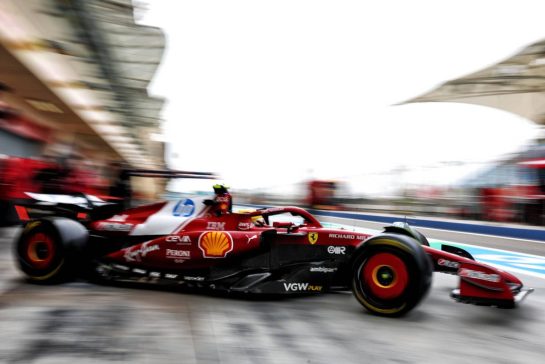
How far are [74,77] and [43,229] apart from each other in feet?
42.3

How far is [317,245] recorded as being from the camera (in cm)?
392

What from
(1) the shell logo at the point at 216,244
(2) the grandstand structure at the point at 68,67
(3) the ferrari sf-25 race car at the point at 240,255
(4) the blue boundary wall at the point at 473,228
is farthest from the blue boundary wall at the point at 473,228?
(1) the shell logo at the point at 216,244

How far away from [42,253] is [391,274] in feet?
10.6

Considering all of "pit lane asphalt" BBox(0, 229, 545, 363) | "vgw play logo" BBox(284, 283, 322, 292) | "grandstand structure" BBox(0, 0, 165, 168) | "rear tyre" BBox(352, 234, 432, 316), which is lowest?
"pit lane asphalt" BBox(0, 229, 545, 363)

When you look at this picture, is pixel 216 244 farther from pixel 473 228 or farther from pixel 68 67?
pixel 68 67

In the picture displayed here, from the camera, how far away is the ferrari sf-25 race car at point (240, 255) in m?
3.34

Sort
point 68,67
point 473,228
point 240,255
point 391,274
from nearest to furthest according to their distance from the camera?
point 391,274 < point 240,255 < point 473,228 < point 68,67

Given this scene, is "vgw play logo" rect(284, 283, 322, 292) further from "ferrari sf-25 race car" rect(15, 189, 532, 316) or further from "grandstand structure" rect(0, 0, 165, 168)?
"grandstand structure" rect(0, 0, 165, 168)

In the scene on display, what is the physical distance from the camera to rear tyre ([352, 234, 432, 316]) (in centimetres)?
324

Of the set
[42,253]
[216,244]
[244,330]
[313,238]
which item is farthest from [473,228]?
[42,253]

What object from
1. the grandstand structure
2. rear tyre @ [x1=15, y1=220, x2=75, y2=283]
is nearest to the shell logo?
rear tyre @ [x1=15, y1=220, x2=75, y2=283]

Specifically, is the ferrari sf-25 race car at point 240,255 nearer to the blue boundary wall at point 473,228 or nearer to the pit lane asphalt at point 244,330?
the pit lane asphalt at point 244,330

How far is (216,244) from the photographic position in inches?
160

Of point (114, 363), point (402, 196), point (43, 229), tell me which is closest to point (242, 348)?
point (114, 363)
